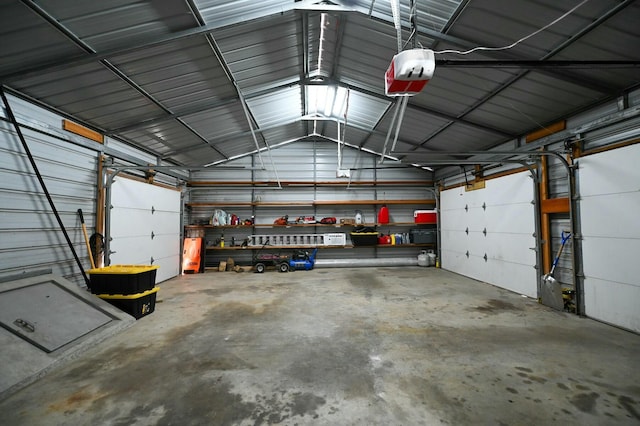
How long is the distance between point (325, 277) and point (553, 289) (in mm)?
4532

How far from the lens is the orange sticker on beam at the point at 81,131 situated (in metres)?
3.99

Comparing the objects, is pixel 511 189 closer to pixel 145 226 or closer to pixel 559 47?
pixel 559 47

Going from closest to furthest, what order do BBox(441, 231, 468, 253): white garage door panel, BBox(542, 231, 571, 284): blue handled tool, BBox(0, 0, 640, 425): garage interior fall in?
BBox(0, 0, 640, 425): garage interior, BBox(542, 231, 571, 284): blue handled tool, BBox(441, 231, 468, 253): white garage door panel

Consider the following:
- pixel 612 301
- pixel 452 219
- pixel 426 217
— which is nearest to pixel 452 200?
pixel 452 219

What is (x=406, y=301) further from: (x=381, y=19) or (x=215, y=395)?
(x=381, y=19)

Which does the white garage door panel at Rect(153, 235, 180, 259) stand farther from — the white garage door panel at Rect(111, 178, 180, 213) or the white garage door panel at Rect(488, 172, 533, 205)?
the white garage door panel at Rect(488, 172, 533, 205)

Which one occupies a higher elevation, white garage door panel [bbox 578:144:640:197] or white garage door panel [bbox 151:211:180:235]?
white garage door panel [bbox 578:144:640:197]

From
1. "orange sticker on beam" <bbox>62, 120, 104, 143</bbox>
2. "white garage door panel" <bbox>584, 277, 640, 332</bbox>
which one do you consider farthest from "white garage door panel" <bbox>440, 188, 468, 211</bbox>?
"orange sticker on beam" <bbox>62, 120, 104, 143</bbox>

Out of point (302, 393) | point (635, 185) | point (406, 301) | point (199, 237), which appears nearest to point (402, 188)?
point (406, 301)

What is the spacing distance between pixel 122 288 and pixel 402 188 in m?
7.89

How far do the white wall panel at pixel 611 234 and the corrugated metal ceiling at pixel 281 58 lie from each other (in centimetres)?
103

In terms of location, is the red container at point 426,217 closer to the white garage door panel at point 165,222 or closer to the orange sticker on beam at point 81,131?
the white garage door panel at point 165,222

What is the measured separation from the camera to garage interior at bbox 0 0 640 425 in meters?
2.08

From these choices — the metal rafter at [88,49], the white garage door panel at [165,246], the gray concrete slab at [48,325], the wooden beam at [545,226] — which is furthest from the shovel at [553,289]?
the white garage door panel at [165,246]
